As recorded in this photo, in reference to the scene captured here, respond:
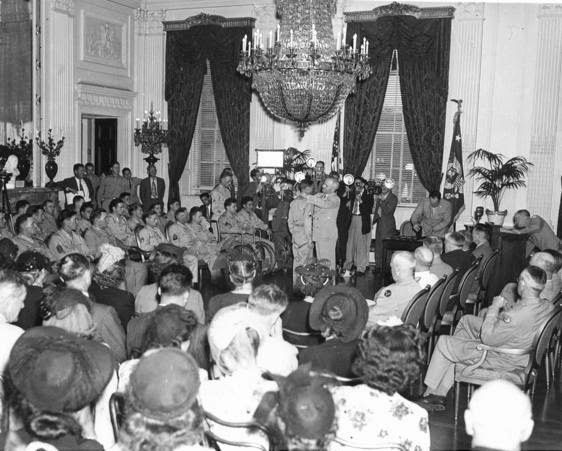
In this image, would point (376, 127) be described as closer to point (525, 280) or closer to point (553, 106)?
point (553, 106)

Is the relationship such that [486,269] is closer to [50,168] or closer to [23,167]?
[50,168]

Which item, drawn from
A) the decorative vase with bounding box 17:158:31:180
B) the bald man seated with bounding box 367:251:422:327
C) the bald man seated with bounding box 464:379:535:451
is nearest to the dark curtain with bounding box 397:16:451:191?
the decorative vase with bounding box 17:158:31:180

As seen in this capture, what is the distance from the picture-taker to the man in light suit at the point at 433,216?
36.8 ft

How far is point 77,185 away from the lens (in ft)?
39.9

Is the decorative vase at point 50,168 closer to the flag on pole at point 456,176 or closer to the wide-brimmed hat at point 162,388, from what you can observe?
the flag on pole at point 456,176

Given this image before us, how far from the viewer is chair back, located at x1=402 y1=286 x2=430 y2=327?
5.11 meters

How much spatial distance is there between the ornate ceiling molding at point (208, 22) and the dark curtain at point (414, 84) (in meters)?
2.17

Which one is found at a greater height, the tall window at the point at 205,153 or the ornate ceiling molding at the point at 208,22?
the ornate ceiling molding at the point at 208,22

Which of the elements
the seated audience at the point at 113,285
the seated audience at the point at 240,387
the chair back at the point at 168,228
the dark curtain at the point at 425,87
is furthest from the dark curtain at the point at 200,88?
the seated audience at the point at 240,387

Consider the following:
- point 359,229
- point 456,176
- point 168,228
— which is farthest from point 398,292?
point 456,176

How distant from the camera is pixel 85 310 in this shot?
361cm

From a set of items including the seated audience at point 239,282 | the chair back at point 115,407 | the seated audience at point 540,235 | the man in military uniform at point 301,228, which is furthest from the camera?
the seated audience at point 540,235

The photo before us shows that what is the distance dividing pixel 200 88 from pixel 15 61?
3.57 m

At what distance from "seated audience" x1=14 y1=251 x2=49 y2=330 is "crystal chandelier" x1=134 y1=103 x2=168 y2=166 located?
845 cm
